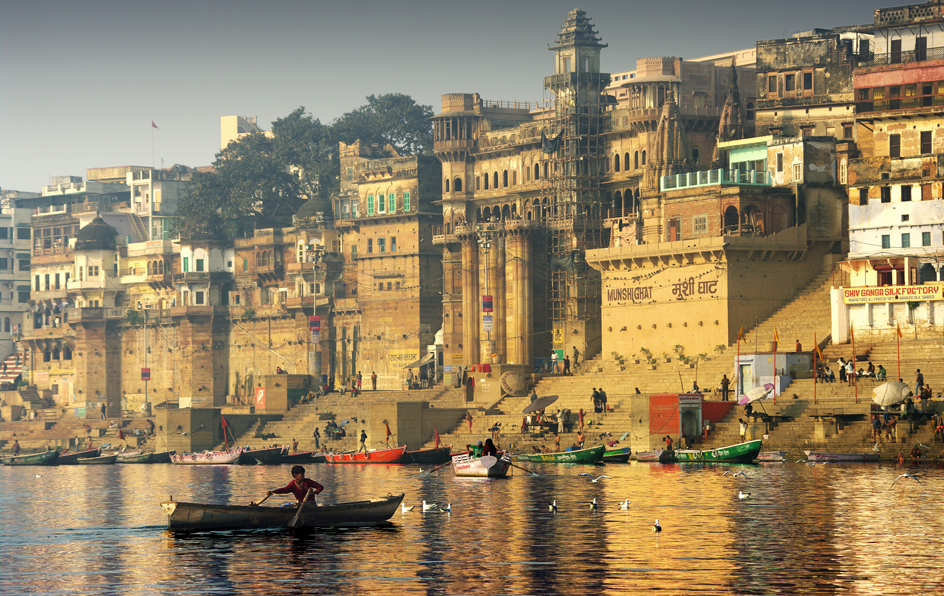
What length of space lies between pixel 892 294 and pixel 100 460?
47.4m

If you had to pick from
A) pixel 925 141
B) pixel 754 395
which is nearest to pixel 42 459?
pixel 754 395

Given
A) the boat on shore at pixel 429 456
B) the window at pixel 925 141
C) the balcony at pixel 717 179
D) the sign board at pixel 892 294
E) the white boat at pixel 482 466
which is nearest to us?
the white boat at pixel 482 466

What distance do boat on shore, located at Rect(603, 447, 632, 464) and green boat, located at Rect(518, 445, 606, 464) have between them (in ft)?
0.97

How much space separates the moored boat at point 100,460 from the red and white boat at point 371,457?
2028cm

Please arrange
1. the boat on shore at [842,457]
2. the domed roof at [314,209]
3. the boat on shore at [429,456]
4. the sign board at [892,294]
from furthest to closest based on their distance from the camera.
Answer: the domed roof at [314,209] → the boat on shore at [429,456] → the sign board at [892,294] → the boat on shore at [842,457]

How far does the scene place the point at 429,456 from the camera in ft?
219

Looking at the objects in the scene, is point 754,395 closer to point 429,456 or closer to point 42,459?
point 429,456

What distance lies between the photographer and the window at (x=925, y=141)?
6625 cm

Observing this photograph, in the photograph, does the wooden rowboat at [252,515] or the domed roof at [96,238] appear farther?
the domed roof at [96,238]

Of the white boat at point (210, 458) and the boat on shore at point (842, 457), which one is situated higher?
the boat on shore at point (842, 457)

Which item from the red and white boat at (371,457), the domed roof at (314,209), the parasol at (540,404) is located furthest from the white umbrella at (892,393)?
the domed roof at (314,209)

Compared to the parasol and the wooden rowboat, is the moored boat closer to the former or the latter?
the parasol

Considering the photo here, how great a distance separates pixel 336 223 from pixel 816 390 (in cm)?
4795

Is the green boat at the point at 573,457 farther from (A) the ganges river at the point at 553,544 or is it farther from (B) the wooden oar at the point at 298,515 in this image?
(B) the wooden oar at the point at 298,515
